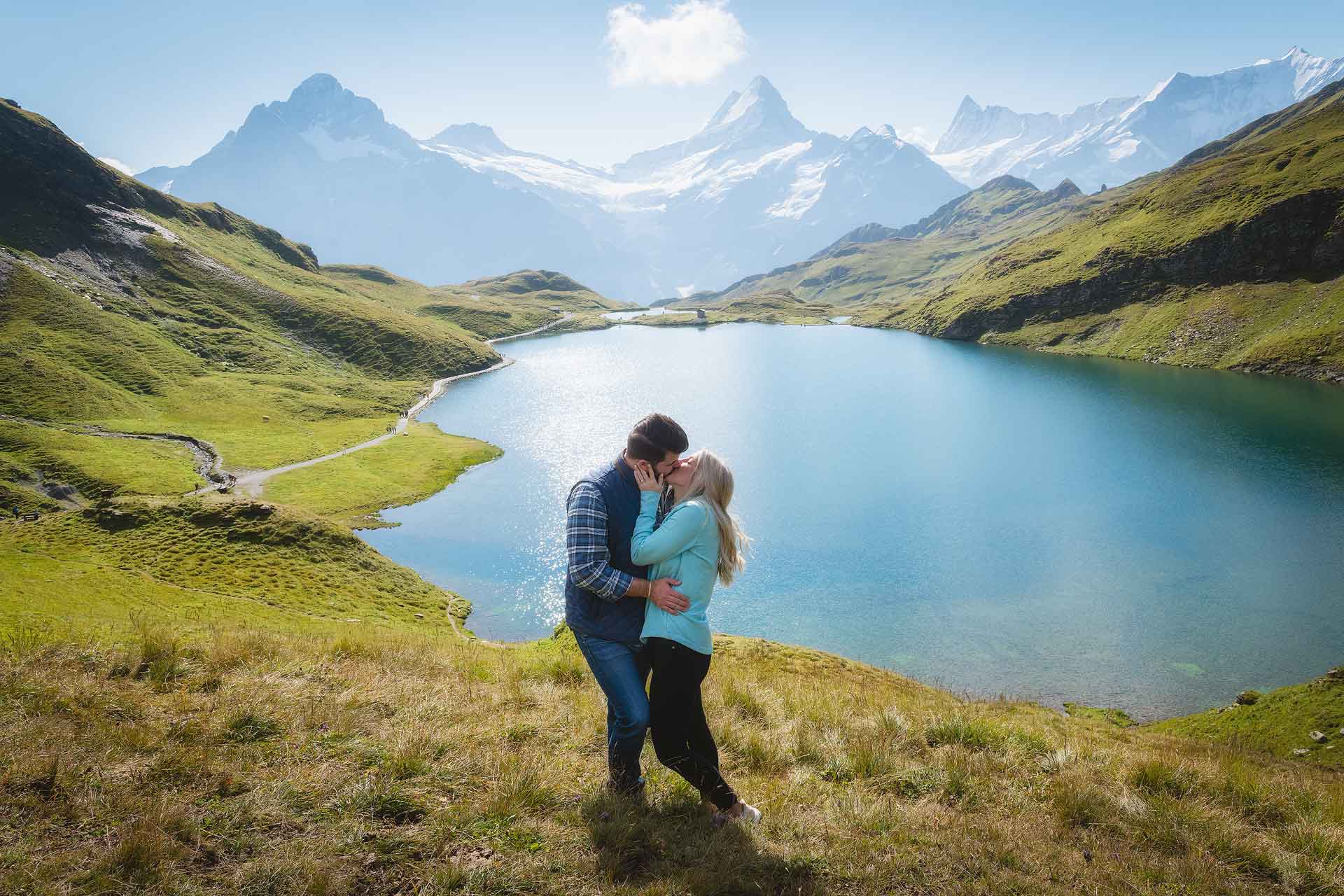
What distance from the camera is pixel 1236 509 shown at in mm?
44531

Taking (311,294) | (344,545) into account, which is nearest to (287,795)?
(344,545)

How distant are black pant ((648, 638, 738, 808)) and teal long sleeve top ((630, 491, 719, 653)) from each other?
15 centimetres

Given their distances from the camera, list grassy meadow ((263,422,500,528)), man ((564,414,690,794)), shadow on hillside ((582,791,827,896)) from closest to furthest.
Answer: shadow on hillside ((582,791,827,896)) → man ((564,414,690,794)) → grassy meadow ((263,422,500,528))

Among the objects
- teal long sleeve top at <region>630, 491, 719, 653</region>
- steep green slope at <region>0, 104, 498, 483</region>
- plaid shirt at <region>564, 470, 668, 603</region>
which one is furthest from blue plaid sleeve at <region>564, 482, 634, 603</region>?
steep green slope at <region>0, 104, 498, 483</region>

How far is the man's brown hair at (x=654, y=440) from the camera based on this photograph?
6.51 meters

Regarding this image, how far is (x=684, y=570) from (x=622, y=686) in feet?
4.71

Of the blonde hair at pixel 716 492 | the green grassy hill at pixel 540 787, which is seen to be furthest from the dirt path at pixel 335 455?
the blonde hair at pixel 716 492

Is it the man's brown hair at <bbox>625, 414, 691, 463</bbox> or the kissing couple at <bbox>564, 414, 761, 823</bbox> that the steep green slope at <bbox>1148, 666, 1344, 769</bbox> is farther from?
the man's brown hair at <bbox>625, 414, 691, 463</bbox>

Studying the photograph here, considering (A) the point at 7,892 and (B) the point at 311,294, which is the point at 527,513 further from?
(B) the point at 311,294

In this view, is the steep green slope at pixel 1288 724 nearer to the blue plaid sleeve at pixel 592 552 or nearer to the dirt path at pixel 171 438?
the blue plaid sleeve at pixel 592 552

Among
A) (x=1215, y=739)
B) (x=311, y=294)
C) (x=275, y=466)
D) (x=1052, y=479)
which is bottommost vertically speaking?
(x=275, y=466)

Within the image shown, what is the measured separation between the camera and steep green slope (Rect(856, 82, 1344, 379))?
101000 millimetres

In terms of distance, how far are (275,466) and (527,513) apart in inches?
1279

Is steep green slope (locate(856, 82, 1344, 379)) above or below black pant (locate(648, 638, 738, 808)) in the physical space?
above
